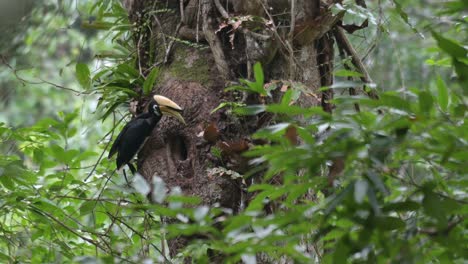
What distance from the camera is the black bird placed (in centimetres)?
263

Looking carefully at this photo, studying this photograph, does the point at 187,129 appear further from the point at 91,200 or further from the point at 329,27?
the point at 329,27

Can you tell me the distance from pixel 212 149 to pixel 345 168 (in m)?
1.10

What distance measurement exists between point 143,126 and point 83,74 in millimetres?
494

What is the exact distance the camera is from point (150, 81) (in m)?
2.81

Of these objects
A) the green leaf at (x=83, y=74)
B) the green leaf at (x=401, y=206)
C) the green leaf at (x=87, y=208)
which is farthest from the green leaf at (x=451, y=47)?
the green leaf at (x=83, y=74)

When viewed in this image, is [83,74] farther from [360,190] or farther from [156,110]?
[360,190]

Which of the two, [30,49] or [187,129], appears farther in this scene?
[30,49]

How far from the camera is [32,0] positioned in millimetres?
3748

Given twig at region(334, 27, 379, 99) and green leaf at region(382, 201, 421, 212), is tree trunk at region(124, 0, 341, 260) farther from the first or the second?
green leaf at region(382, 201, 421, 212)

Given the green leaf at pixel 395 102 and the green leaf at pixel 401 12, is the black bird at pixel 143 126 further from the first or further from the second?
the green leaf at pixel 395 102

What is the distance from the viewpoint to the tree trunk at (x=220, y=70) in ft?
8.45

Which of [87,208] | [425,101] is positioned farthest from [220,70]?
[425,101]

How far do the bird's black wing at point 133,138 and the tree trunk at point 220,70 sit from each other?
0.05 m

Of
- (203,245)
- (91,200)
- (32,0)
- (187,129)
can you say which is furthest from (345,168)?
(32,0)
